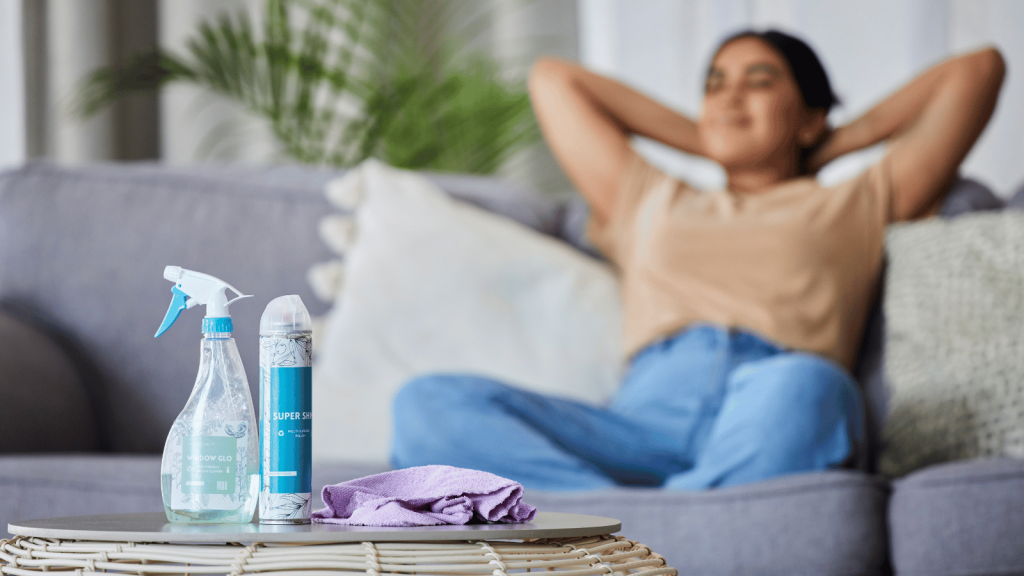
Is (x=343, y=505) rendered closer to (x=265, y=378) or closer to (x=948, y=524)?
(x=265, y=378)

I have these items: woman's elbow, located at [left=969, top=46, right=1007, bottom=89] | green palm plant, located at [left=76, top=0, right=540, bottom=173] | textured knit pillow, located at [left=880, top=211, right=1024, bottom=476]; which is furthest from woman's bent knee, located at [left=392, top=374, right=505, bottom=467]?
green palm plant, located at [left=76, top=0, right=540, bottom=173]

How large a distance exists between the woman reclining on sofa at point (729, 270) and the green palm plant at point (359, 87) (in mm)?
506

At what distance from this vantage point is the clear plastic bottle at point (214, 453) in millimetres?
575

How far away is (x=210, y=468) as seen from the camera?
0.57 meters

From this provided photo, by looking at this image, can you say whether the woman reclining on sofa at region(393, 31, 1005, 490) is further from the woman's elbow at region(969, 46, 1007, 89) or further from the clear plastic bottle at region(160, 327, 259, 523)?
the clear plastic bottle at region(160, 327, 259, 523)

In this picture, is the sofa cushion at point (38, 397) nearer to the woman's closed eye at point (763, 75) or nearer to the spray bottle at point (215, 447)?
the spray bottle at point (215, 447)

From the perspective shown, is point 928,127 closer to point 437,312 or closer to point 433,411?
point 437,312

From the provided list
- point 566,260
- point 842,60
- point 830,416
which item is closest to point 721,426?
point 830,416

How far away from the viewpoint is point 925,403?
126 centimetres

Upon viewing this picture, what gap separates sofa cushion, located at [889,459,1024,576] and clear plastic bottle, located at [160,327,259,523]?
712mm

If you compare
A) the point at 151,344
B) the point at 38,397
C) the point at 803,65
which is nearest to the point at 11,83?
the point at 151,344

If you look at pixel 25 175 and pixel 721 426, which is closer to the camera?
pixel 721 426

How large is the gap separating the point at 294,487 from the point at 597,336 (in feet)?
3.47

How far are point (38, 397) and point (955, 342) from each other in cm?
130
